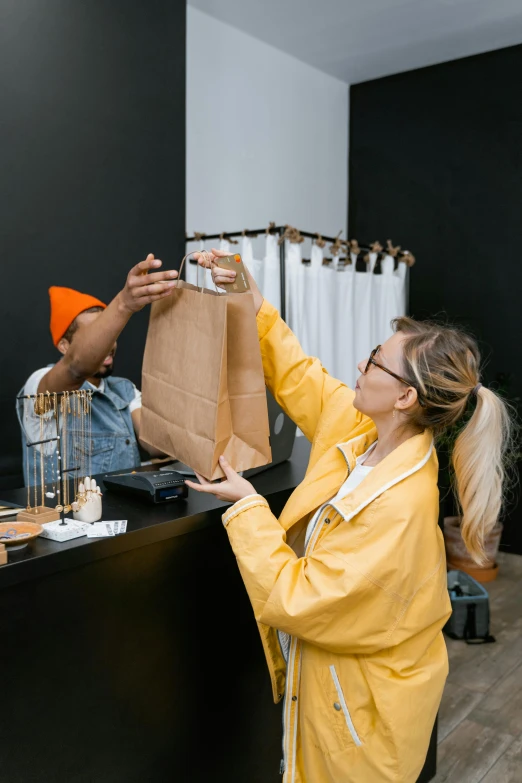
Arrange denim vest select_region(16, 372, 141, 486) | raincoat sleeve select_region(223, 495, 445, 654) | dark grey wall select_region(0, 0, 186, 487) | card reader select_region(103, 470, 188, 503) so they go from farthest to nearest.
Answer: dark grey wall select_region(0, 0, 186, 487)
denim vest select_region(16, 372, 141, 486)
card reader select_region(103, 470, 188, 503)
raincoat sleeve select_region(223, 495, 445, 654)

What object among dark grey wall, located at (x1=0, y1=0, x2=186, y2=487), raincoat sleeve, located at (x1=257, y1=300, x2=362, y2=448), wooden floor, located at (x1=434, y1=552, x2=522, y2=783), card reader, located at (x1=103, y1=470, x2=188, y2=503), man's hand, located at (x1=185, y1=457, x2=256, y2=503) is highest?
dark grey wall, located at (x1=0, y1=0, x2=186, y2=487)

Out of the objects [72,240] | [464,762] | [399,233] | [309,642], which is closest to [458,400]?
[309,642]

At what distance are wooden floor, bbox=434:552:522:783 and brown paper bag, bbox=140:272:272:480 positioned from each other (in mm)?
1515

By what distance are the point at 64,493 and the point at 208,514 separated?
0.31m

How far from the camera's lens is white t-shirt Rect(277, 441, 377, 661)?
1307mm

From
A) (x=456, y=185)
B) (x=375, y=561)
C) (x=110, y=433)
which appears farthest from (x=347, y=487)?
(x=456, y=185)

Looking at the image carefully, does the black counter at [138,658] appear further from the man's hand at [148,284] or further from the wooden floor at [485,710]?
the wooden floor at [485,710]

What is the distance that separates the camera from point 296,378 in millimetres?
1542

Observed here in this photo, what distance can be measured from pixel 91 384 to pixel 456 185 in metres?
3.12

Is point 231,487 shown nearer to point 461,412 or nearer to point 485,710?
point 461,412

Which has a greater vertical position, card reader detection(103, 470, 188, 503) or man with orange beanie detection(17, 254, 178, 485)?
man with orange beanie detection(17, 254, 178, 485)

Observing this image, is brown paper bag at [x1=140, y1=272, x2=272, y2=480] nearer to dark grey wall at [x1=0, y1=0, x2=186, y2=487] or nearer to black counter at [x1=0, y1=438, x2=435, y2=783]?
black counter at [x1=0, y1=438, x2=435, y2=783]

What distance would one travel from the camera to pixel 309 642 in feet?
4.17

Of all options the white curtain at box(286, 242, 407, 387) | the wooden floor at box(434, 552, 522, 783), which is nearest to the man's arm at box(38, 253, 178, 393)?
the white curtain at box(286, 242, 407, 387)
